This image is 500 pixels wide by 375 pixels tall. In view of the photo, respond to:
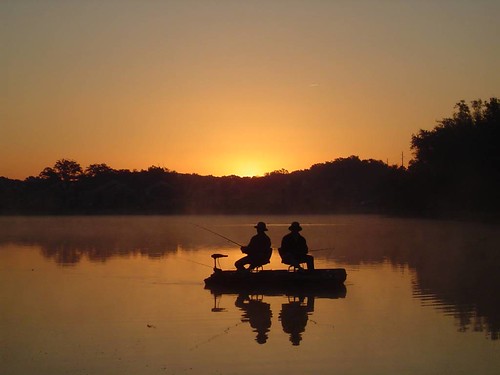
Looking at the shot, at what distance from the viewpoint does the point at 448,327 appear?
1135cm

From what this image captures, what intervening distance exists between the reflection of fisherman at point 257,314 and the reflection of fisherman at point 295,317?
282 mm

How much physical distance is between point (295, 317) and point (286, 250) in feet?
13.8

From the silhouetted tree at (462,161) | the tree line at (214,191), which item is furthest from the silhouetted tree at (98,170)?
the silhouetted tree at (462,161)

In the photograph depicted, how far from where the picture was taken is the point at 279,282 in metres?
15.9

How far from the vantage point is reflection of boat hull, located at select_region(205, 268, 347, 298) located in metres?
15.8

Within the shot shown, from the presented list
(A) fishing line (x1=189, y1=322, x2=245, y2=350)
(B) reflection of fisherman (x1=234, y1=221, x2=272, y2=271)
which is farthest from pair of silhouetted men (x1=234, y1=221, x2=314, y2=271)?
(A) fishing line (x1=189, y1=322, x2=245, y2=350)

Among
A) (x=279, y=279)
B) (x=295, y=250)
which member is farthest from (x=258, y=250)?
(x=279, y=279)

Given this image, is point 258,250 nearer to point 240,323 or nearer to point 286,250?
point 286,250

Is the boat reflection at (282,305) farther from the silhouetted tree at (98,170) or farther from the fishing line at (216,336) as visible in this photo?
the silhouetted tree at (98,170)

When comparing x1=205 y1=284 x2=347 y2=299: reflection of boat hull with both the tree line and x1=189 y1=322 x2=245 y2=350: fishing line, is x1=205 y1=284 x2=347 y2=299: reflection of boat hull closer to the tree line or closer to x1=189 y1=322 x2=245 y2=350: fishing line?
x1=189 y1=322 x2=245 y2=350: fishing line

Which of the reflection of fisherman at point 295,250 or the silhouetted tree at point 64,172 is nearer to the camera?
the reflection of fisherman at point 295,250

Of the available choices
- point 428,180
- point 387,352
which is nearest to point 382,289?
point 387,352

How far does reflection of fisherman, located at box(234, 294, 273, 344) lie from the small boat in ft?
1.97

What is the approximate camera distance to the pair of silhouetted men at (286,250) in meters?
16.7
